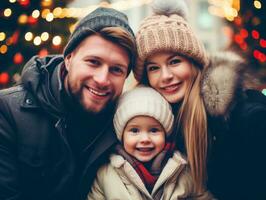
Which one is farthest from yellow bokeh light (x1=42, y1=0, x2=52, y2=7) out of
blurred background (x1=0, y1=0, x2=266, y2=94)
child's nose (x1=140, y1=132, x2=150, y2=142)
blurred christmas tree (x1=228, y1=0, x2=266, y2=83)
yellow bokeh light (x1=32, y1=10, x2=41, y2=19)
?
child's nose (x1=140, y1=132, x2=150, y2=142)

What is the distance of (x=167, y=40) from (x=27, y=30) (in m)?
2.49

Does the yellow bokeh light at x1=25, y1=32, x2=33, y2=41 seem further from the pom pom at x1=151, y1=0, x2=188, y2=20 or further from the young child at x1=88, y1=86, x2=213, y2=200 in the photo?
the young child at x1=88, y1=86, x2=213, y2=200

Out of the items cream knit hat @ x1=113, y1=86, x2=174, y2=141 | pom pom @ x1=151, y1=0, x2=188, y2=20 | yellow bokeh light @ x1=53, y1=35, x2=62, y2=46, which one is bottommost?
cream knit hat @ x1=113, y1=86, x2=174, y2=141

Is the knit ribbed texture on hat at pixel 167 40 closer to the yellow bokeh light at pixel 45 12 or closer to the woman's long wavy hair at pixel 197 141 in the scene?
the woman's long wavy hair at pixel 197 141

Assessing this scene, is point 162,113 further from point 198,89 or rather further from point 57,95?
point 57,95

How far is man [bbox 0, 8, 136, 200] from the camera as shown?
2.98 meters

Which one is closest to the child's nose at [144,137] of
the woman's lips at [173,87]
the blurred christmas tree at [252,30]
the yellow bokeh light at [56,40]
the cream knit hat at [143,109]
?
the cream knit hat at [143,109]

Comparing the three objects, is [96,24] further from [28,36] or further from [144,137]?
[28,36]

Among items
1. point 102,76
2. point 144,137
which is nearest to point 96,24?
point 102,76

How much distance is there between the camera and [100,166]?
3.24m

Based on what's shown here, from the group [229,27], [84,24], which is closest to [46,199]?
[84,24]

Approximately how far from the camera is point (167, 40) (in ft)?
10.9

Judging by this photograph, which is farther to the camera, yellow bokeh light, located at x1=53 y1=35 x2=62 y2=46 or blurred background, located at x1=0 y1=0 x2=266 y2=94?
yellow bokeh light, located at x1=53 y1=35 x2=62 y2=46

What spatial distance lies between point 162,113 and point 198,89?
12.3 inches
